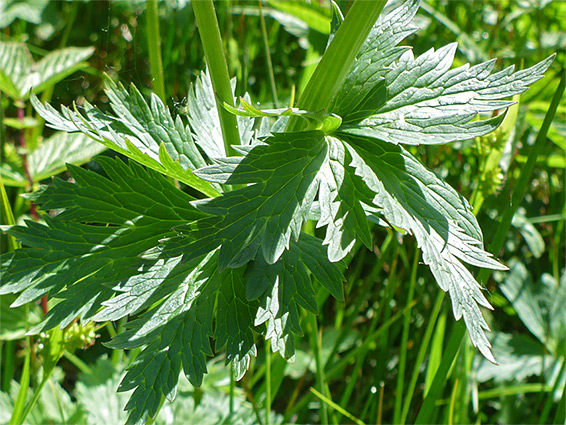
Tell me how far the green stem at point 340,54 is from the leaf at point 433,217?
0.29 ft

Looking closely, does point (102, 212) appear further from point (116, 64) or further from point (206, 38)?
point (116, 64)

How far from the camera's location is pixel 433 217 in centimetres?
76

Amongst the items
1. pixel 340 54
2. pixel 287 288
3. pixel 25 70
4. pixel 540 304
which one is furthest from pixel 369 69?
pixel 540 304

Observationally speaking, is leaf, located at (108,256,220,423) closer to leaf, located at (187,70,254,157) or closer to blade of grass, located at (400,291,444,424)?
leaf, located at (187,70,254,157)

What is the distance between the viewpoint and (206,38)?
0.77m

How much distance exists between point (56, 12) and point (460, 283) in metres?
2.03

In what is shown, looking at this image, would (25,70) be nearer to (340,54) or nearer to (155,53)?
(155,53)

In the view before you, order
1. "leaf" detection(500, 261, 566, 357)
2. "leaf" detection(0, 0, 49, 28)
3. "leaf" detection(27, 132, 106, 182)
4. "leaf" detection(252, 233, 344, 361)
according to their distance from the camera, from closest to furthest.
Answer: "leaf" detection(252, 233, 344, 361) → "leaf" detection(27, 132, 106, 182) → "leaf" detection(500, 261, 566, 357) → "leaf" detection(0, 0, 49, 28)

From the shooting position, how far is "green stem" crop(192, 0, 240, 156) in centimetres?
75

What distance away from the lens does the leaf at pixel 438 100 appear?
76 centimetres

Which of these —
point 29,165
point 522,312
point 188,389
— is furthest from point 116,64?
point 522,312

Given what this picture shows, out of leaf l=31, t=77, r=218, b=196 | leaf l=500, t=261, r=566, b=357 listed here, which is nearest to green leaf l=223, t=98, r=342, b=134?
leaf l=31, t=77, r=218, b=196

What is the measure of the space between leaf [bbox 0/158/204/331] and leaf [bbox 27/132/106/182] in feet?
1.78

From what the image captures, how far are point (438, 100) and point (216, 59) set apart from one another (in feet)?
1.11
